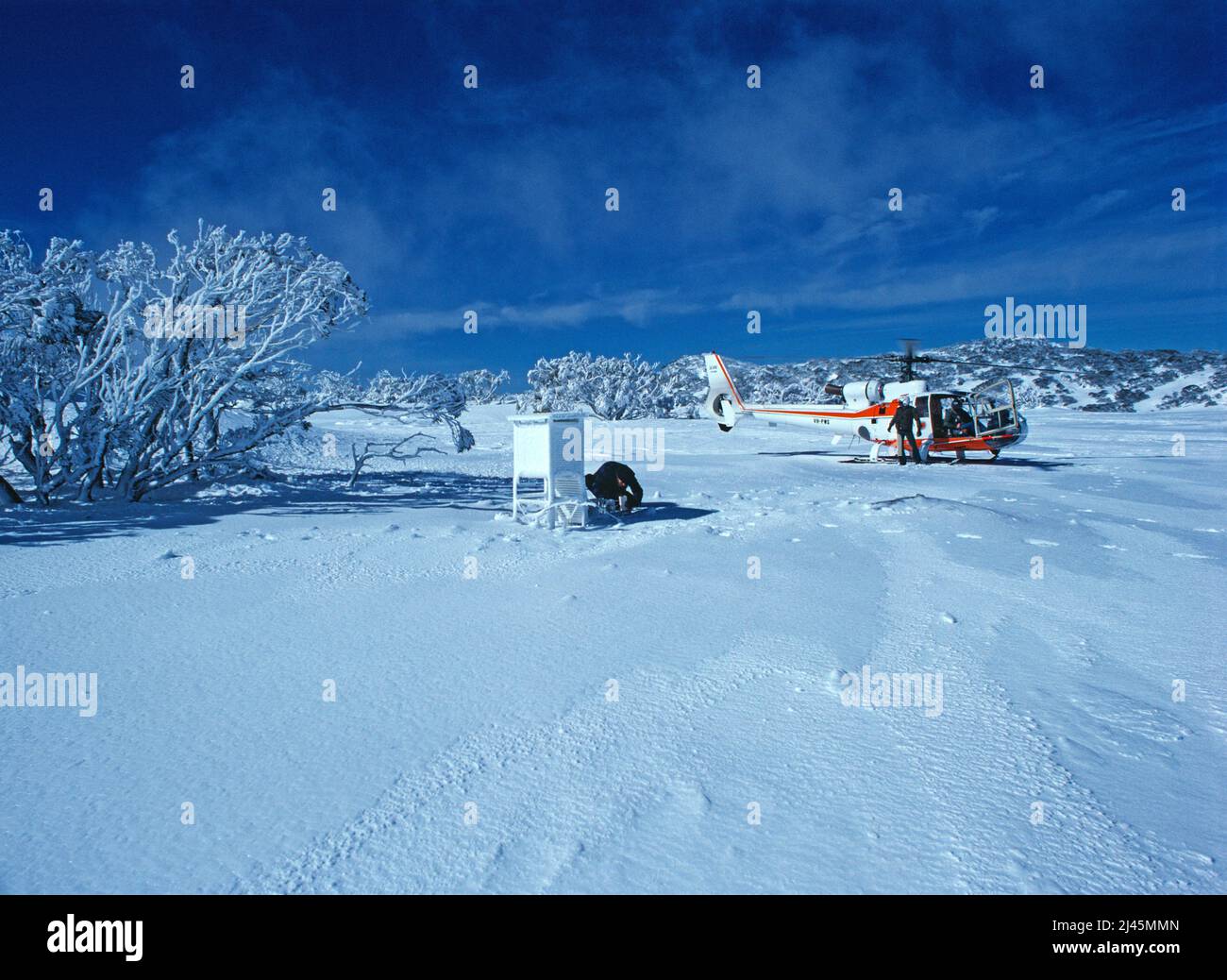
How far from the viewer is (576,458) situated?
9.02 metres

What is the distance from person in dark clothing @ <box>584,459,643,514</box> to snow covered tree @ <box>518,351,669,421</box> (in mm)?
31709

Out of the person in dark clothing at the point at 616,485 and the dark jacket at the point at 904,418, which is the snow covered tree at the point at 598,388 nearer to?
the dark jacket at the point at 904,418

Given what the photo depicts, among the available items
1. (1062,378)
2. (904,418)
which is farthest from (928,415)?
(1062,378)

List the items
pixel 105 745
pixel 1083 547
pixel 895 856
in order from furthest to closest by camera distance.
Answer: pixel 1083 547, pixel 105 745, pixel 895 856

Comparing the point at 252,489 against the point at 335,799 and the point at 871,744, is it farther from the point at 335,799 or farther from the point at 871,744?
the point at 871,744

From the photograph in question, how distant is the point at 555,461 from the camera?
8734mm

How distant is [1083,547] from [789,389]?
165 ft

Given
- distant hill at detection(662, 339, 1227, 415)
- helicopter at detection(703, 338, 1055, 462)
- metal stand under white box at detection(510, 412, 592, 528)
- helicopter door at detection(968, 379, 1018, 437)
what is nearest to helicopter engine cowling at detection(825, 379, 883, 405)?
helicopter at detection(703, 338, 1055, 462)

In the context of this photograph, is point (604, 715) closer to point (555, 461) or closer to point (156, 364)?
point (555, 461)

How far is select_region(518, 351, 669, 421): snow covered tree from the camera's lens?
43.8 meters

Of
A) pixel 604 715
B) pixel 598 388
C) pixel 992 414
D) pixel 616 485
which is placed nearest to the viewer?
pixel 604 715

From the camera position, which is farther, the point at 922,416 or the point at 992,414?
the point at 922,416

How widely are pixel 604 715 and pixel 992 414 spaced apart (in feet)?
62.5
